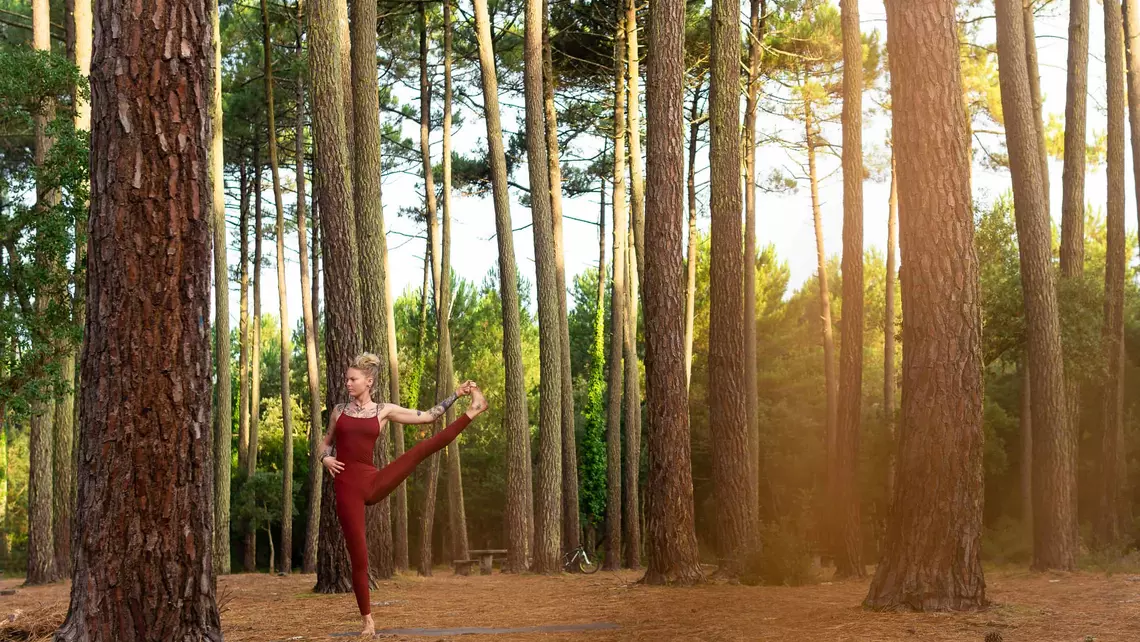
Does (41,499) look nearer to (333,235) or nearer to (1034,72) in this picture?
(333,235)

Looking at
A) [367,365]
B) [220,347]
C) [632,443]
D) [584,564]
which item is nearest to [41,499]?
[220,347]

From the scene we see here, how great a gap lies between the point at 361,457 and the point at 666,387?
182 inches

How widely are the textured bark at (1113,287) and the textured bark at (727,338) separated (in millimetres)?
6366

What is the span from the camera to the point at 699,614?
27.0ft

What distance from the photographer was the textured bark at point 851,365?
13.9 meters

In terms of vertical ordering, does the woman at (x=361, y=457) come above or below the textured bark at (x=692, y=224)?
below

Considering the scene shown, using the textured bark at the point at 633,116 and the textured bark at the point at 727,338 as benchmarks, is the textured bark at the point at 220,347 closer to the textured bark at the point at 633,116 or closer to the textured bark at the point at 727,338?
the textured bark at the point at 633,116

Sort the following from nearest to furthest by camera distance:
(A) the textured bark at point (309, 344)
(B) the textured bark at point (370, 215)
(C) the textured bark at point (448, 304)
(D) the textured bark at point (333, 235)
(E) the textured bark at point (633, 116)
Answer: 1. (D) the textured bark at point (333, 235)
2. (B) the textured bark at point (370, 215)
3. (E) the textured bark at point (633, 116)
4. (C) the textured bark at point (448, 304)
5. (A) the textured bark at point (309, 344)

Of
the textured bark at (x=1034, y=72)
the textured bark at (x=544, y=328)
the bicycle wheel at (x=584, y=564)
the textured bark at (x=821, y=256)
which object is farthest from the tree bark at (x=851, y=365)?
the bicycle wheel at (x=584, y=564)

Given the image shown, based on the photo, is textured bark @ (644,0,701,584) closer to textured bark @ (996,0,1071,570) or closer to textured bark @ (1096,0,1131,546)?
textured bark @ (996,0,1071,570)

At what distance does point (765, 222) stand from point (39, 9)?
1767 centimetres

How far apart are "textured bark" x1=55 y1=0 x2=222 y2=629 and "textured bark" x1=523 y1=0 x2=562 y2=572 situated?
1265 cm

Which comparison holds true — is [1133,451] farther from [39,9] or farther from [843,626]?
[39,9]

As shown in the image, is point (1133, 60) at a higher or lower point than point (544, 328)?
higher
